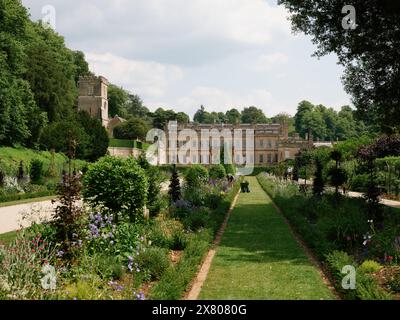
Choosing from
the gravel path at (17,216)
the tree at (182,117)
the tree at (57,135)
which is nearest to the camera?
the gravel path at (17,216)

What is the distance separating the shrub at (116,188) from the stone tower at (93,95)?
5336cm

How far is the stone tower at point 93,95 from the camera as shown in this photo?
203 feet

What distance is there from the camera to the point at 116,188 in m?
9.61

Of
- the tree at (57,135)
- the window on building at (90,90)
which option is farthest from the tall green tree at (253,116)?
the tree at (57,135)

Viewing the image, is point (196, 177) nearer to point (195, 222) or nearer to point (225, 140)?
point (195, 222)

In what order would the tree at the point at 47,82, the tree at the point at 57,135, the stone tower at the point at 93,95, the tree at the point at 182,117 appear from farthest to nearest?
the tree at the point at 182,117, the stone tower at the point at 93,95, the tree at the point at 47,82, the tree at the point at 57,135

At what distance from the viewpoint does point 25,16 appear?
101ft

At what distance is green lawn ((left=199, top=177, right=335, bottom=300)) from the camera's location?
20.1 feet

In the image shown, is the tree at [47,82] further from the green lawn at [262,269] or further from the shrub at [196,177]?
the green lawn at [262,269]

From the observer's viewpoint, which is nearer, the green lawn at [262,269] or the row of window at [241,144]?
the green lawn at [262,269]

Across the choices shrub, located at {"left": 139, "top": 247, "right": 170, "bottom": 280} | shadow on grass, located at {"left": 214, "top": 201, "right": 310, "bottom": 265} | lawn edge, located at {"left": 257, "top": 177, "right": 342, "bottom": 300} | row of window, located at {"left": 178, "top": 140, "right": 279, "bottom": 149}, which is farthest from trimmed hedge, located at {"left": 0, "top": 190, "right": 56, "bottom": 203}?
row of window, located at {"left": 178, "top": 140, "right": 279, "bottom": 149}

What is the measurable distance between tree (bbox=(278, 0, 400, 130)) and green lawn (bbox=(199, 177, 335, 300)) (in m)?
5.32

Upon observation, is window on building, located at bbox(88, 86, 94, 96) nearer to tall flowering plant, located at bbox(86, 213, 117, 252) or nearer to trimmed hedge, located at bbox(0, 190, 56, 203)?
trimmed hedge, located at bbox(0, 190, 56, 203)

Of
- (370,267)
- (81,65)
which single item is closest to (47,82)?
(81,65)
